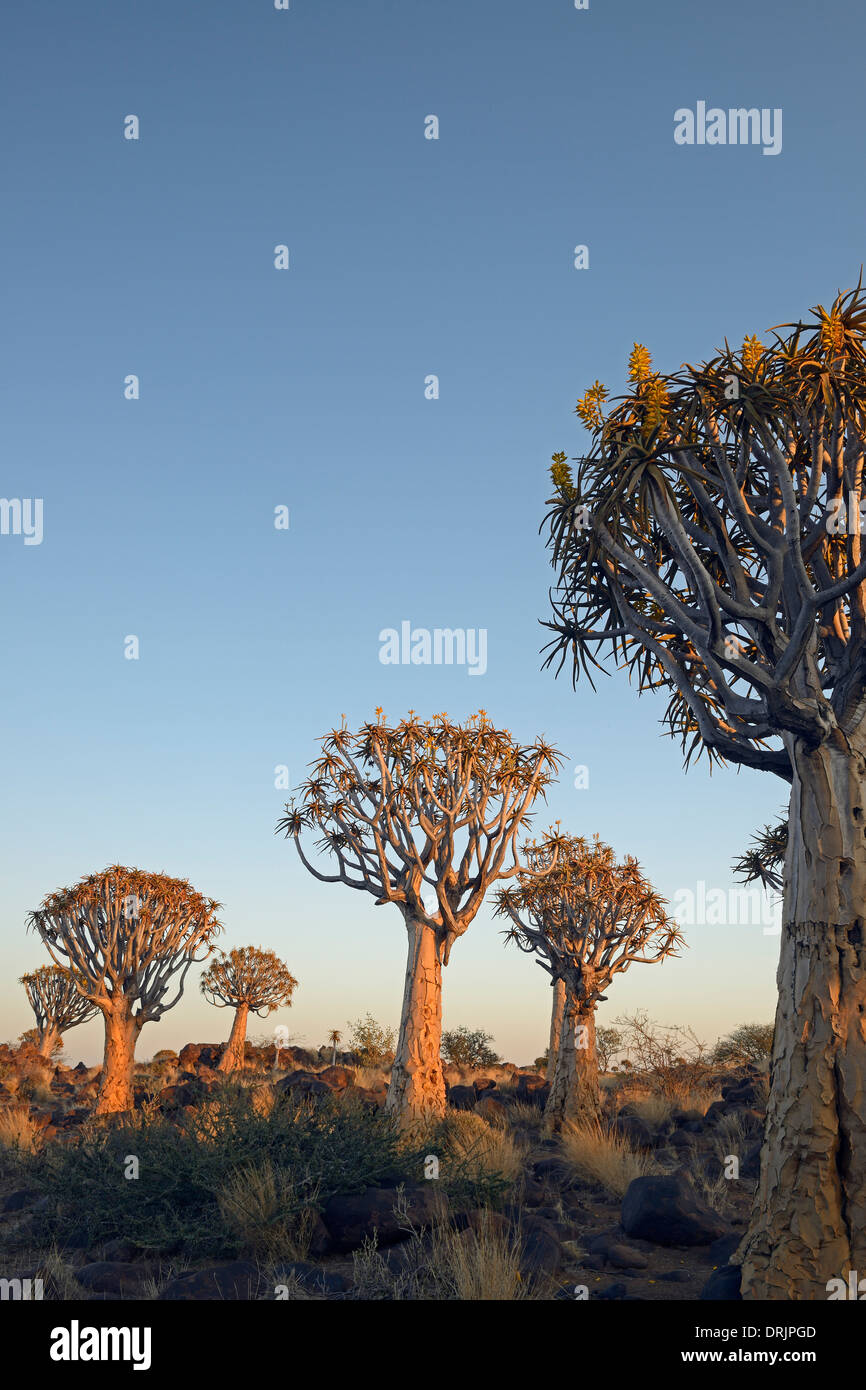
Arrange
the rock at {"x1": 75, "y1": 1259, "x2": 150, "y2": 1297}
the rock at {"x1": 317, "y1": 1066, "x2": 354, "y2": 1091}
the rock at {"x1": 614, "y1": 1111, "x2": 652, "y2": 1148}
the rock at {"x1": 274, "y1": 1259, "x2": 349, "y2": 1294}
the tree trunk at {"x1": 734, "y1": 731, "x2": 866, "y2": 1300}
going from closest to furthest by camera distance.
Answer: the tree trunk at {"x1": 734, "y1": 731, "x2": 866, "y2": 1300} < the rock at {"x1": 274, "y1": 1259, "x2": 349, "y2": 1294} < the rock at {"x1": 75, "y1": 1259, "x2": 150, "y2": 1297} < the rock at {"x1": 614, "y1": 1111, "x2": 652, "y2": 1148} < the rock at {"x1": 317, "y1": 1066, "x2": 354, "y2": 1091}

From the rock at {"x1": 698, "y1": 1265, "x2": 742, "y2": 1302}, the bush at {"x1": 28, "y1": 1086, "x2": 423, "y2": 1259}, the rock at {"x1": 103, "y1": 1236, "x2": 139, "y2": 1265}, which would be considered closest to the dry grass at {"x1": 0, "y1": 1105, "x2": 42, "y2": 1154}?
the bush at {"x1": 28, "y1": 1086, "x2": 423, "y2": 1259}

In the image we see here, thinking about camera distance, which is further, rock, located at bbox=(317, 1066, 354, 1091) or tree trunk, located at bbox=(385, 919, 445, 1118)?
rock, located at bbox=(317, 1066, 354, 1091)

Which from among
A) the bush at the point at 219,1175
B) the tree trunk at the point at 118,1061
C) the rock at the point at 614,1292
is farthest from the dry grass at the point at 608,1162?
the tree trunk at the point at 118,1061

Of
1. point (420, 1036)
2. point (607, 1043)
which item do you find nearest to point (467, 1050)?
point (607, 1043)

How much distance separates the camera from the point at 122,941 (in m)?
21.8

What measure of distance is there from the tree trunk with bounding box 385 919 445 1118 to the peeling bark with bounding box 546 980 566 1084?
4107mm

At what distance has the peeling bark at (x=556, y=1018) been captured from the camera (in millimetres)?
19938

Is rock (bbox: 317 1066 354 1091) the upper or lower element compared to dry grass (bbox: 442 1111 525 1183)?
lower

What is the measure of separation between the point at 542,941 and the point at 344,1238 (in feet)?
38.1

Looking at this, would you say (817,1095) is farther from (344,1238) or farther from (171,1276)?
(171,1276)

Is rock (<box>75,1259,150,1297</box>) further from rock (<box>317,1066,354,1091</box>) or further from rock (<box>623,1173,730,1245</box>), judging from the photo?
Answer: rock (<box>317,1066,354,1091</box>)

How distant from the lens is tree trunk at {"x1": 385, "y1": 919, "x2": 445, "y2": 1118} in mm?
15242

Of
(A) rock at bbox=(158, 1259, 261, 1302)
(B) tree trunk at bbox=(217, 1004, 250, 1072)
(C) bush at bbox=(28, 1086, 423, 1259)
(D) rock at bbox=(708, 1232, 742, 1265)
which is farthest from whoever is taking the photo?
(B) tree trunk at bbox=(217, 1004, 250, 1072)

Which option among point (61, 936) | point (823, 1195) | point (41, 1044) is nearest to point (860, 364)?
point (823, 1195)
